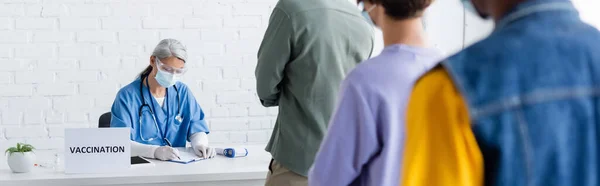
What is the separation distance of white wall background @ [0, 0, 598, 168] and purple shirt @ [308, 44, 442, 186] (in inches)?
95.0

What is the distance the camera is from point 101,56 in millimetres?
3891

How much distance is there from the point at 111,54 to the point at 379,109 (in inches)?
109

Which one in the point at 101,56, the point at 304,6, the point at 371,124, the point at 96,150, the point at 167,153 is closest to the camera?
the point at 371,124

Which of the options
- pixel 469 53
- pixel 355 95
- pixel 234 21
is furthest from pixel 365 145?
pixel 234 21

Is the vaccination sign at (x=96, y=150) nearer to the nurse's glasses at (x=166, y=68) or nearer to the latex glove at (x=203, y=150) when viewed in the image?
the latex glove at (x=203, y=150)

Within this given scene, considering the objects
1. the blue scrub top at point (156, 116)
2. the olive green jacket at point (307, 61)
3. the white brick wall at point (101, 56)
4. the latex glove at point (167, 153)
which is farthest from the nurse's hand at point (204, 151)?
the white brick wall at point (101, 56)

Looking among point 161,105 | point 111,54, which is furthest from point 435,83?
point 111,54

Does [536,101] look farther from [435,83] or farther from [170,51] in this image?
[170,51]

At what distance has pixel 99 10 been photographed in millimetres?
3861

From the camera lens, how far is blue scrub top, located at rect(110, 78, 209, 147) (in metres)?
3.12

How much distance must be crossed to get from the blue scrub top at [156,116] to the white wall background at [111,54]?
0.76 meters

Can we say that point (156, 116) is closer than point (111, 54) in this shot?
Yes

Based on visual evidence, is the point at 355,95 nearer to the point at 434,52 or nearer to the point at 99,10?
the point at 434,52

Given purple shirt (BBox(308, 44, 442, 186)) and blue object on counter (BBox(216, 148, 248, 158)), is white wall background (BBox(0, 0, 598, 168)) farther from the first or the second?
purple shirt (BBox(308, 44, 442, 186))
